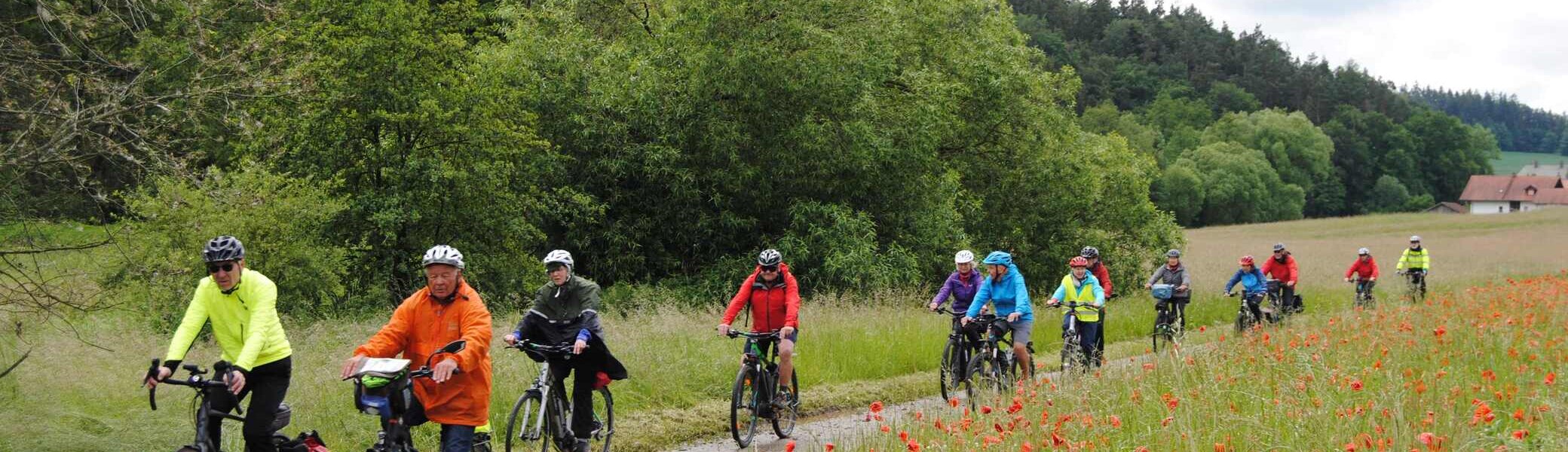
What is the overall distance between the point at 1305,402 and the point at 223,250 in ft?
20.5

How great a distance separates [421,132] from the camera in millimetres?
21547

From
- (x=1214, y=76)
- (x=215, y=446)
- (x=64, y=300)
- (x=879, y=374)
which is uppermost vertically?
(x=1214, y=76)

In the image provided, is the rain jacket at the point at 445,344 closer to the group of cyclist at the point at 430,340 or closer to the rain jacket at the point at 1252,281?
the group of cyclist at the point at 430,340

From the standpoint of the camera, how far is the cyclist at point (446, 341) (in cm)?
654

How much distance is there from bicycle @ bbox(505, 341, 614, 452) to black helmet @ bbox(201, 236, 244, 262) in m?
2.15

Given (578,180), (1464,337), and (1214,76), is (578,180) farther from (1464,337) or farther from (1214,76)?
(1214,76)

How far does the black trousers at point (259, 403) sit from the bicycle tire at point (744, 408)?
375 cm

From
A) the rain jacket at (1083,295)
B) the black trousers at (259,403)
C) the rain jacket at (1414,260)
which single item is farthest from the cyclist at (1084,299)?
the rain jacket at (1414,260)

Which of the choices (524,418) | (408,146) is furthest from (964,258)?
(408,146)

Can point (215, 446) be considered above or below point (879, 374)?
above

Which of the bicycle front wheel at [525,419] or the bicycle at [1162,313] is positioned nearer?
the bicycle front wheel at [525,419]

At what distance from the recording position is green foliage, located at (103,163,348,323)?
49.9ft

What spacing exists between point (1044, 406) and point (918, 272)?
1707 centimetres

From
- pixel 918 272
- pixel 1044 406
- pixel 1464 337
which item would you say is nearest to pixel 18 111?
pixel 1044 406
